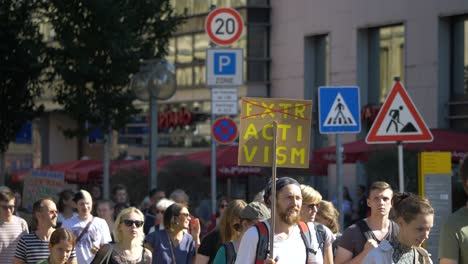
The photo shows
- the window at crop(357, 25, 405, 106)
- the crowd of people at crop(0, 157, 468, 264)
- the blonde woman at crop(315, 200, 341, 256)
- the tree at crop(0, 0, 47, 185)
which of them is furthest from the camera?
the window at crop(357, 25, 405, 106)

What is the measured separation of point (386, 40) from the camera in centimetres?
3619

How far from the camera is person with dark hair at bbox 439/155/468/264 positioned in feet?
23.7

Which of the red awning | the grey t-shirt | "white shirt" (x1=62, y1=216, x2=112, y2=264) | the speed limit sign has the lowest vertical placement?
"white shirt" (x1=62, y1=216, x2=112, y2=264)

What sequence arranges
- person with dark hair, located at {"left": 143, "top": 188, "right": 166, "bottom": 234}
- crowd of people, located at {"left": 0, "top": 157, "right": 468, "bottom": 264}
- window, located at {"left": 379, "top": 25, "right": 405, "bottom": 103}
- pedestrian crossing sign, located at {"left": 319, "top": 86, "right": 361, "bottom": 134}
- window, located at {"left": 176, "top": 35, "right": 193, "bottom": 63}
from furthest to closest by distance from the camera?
window, located at {"left": 176, "top": 35, "right": 193, "bottom": 63}
window, located at {"left": 379, "top": 25, "right": 405, "bottom": 103}
person with dark hair, located at {"left": 143, "top": 188, "right": 166, "bottom": 234}
pedestrian crossing sign, located at {"left": 319, "top": 86, "right": 361, "bottom": 134}
crowd of people, located at {"left": 0, "top": 157, "right": 468, "bottom": 264}

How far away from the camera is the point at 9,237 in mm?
13359

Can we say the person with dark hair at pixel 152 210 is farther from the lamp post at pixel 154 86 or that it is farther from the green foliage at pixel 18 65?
the green foliage at pixel 18 65

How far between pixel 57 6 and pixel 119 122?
235 centimetres

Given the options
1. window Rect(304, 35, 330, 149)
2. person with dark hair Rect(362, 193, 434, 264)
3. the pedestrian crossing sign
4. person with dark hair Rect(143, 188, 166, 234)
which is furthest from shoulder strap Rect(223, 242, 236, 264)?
window Rect(304, 35, 330, 149)

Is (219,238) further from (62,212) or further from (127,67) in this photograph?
(127,67)

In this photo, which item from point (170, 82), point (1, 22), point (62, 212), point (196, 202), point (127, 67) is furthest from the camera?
point (196, 202)

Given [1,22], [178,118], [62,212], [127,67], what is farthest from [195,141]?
[62,212]

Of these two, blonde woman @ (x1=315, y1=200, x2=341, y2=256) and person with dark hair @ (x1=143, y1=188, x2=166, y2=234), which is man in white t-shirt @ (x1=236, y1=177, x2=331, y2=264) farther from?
person with dark hair @ (x1=143, y1=188, x2=166, y2=234)

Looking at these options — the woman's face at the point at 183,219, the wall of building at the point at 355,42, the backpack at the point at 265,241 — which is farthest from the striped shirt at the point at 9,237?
the wall of building at the point at 355,42

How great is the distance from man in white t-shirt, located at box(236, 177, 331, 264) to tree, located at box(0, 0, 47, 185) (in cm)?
1701
